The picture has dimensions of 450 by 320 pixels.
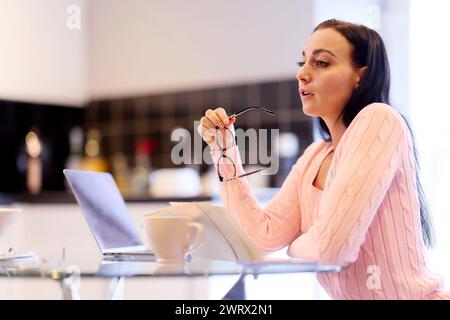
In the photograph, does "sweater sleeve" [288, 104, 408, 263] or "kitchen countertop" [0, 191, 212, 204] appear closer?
"sweater sleeve" [288, 104, 408, 263]

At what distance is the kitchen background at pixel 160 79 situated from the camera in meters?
3.01

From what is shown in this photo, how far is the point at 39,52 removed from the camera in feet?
11.3

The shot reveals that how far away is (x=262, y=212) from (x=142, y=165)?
260cm

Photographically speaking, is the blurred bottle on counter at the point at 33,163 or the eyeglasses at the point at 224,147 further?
the blurred bottle on counter at the point at 33,163

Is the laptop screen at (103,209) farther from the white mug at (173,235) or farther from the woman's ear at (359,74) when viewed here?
the woman's ear at (359,74)

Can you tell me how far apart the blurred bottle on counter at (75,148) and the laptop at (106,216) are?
260 centimetres

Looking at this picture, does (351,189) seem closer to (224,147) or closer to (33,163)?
(224,147)

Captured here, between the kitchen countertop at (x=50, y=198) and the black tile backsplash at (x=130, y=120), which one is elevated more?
the black tile backsplash at (x=130, y=120)

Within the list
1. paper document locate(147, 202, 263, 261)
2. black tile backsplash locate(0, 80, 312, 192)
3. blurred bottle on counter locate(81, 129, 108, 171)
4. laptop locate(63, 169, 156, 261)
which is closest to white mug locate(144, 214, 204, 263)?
paper document locate(147, 202, 263, 261)

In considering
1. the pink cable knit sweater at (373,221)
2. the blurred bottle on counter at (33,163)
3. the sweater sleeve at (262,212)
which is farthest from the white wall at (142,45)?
the pink cable knit sweater at (373,221)

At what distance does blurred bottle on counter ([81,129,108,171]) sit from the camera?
398 centimetres

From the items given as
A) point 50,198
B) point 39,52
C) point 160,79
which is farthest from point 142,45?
point 50,198

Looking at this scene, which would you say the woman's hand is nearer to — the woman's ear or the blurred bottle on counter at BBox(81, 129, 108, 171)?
the woman's ear
